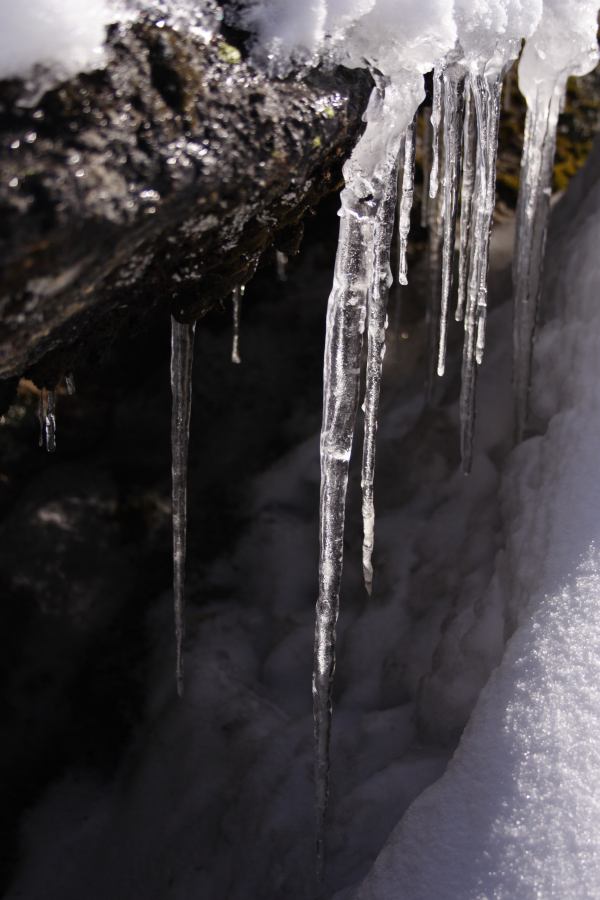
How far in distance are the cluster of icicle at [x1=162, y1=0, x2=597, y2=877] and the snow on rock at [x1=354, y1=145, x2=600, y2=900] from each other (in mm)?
257

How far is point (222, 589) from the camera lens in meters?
2.75

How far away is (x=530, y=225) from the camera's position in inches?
78.8

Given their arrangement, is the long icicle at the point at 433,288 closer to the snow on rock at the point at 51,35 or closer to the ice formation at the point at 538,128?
the ice formation at the point at 538,128

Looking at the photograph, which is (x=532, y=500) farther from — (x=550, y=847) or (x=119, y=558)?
(x=119, y=558)

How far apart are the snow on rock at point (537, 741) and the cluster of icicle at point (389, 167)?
26cm

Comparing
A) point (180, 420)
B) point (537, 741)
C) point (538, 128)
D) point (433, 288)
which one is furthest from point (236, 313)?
point (537, 741)

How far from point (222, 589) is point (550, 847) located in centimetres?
158

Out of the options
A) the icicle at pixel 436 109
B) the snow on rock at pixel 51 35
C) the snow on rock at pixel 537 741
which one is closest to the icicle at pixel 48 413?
the snow on rock at pixel 51 35

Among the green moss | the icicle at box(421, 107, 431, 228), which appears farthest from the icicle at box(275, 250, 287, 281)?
the green moss

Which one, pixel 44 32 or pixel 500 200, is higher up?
pixel 500 200

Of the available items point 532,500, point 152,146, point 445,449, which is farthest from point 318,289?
point 152,146

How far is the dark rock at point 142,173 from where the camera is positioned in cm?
114

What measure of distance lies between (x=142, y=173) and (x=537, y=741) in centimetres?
112

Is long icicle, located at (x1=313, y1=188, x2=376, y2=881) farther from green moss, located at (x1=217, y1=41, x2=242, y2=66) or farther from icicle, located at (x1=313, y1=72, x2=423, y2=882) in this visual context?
green moss, located at (x1=217, y1=41, x2=242, y2=66)
